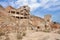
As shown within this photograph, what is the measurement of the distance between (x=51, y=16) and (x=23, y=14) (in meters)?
6.26

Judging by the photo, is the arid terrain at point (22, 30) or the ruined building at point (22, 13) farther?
the ruined building at point (22, 13)

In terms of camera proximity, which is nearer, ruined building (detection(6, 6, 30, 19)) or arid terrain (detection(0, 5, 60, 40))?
arid terrain (detection(0, 5, 60, 40))

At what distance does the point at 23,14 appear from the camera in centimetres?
3456

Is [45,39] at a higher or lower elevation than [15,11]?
lower

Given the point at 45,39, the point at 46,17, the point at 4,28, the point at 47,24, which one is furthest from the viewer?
the point at 46,17

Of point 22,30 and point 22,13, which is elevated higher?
point 22,13

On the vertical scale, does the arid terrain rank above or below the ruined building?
below

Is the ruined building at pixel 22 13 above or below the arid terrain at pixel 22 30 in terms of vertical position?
above

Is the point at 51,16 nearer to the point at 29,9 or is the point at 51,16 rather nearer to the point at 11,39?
the point at 29,9

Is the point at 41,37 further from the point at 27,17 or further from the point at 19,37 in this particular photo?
the point at 27,17

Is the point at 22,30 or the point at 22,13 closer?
the point at 22,30

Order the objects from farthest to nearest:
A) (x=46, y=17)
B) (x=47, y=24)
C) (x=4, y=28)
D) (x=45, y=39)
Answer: (x=46, y=17)
(x=47, y=24)
(x=4, y=28)
(x=45, y=39)

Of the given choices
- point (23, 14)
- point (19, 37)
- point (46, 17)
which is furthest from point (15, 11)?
point (19, 37)

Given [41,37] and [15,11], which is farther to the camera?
[15,11]
